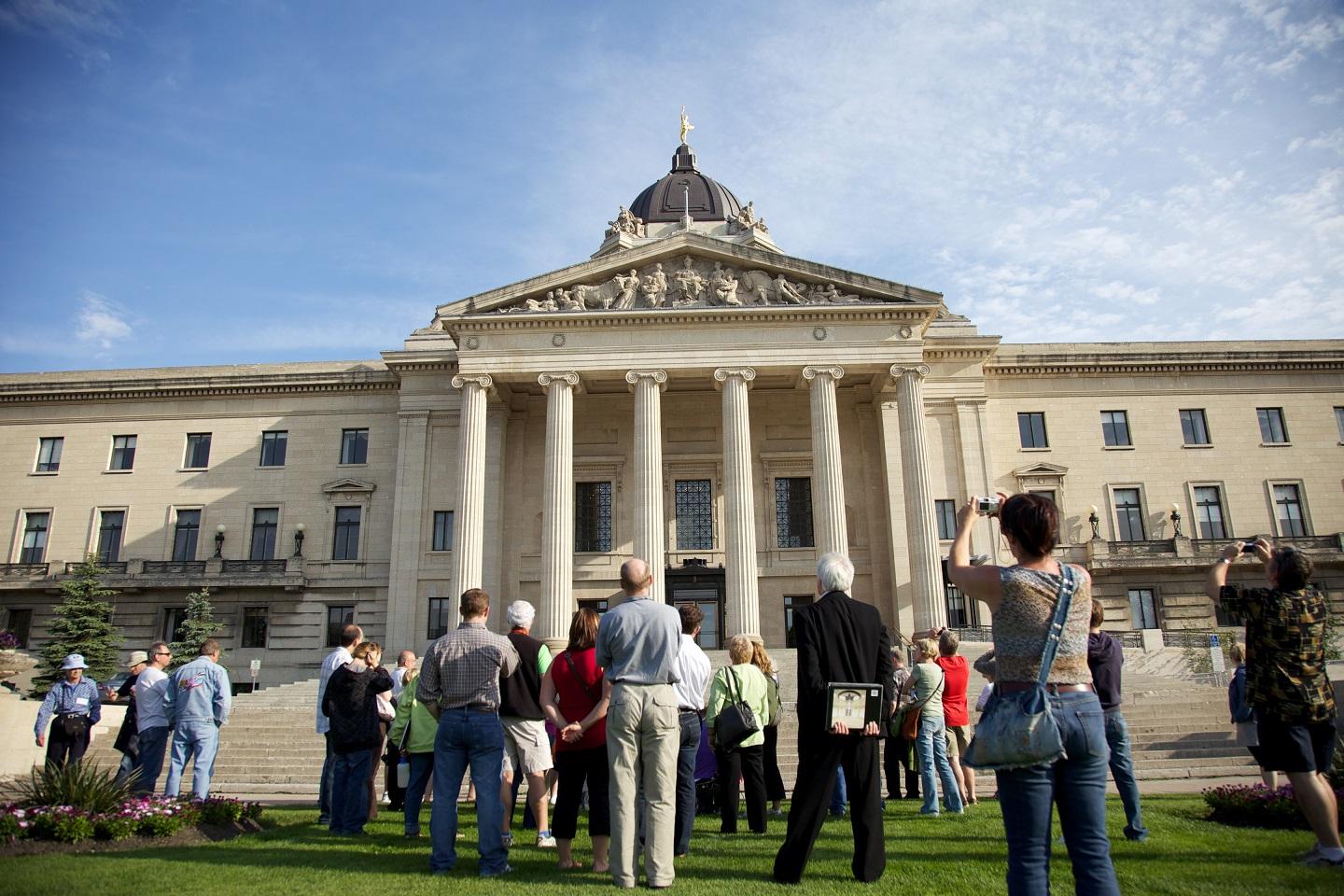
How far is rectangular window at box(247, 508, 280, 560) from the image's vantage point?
38.7m

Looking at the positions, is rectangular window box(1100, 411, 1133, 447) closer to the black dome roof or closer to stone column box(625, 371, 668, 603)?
stone column box(625, 371, 668, 603)

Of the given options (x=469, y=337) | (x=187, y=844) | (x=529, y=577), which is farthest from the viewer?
(x=529, y=577)

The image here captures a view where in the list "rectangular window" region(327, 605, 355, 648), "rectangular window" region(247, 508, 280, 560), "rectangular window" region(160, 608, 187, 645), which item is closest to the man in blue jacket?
"rectangular window" region(327, 605, 355, 648)

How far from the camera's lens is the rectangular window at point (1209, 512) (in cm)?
3775

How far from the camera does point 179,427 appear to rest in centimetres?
4100

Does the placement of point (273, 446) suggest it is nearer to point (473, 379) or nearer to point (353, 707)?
point (473, 379)

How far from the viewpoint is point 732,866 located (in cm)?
818

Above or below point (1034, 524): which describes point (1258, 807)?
below

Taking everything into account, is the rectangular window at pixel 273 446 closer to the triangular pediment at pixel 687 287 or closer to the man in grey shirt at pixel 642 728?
the triangular pediment at pixel 687 287

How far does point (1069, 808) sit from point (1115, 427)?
124 ft

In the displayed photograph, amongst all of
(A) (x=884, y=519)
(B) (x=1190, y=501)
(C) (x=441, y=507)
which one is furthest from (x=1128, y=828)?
(B) (x=1190, y=501)

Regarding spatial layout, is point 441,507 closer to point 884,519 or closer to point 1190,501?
point 884,519

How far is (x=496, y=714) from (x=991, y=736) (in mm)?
4961

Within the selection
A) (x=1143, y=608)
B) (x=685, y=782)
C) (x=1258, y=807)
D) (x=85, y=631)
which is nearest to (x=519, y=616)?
(x=685, y=782)
